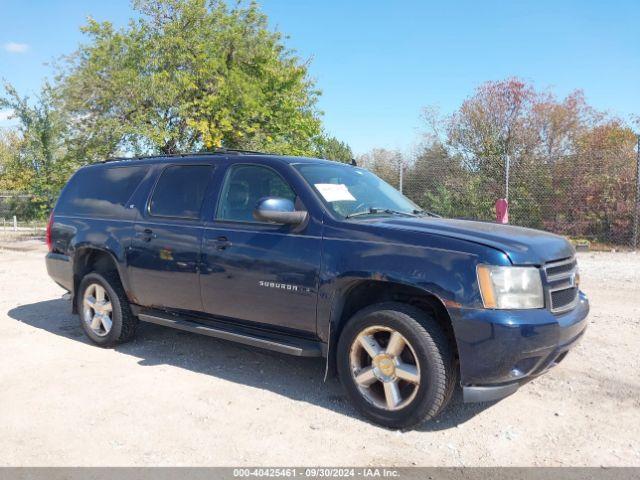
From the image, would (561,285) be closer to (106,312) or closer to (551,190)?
(106,312)

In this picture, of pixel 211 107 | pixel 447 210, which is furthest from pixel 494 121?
pixel 211 107

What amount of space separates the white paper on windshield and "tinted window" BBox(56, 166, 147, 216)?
2105mm

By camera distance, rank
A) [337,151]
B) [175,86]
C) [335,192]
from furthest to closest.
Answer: [337,151]
[175,86]
[335,192]

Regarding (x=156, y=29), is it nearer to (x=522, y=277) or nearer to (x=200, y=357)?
(x=200, y=357)

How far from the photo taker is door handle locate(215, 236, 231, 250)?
14.4 feet

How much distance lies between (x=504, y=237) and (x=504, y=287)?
426 millimetres

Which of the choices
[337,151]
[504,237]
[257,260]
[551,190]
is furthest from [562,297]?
[337,151]

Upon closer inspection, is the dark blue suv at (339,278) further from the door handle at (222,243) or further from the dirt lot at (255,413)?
the dirt lot at (255,413)

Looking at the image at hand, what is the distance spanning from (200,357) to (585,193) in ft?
34.6

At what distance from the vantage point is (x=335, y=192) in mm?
4285

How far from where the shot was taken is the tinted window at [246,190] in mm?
4375

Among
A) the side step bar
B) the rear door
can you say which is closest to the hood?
the side step bar

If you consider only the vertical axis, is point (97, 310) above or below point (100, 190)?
below

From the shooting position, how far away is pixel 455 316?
3.33 m
